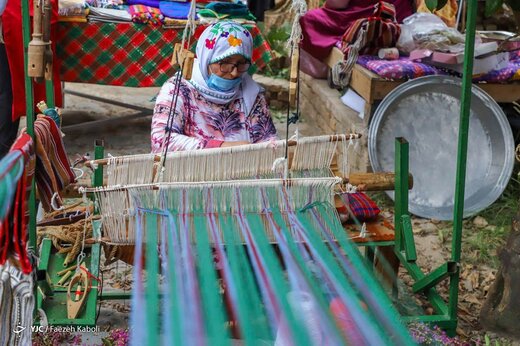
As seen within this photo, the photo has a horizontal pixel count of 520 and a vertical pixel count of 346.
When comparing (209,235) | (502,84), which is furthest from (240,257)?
(502,84)

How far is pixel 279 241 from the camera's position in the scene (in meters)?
2.40

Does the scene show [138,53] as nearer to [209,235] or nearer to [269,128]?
[269,128]

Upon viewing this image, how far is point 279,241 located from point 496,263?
2.01 meters

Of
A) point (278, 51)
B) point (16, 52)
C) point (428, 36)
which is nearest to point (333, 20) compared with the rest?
point (428, 36)

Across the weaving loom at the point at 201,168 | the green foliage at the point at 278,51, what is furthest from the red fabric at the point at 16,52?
the green foliage at the point at 278,51

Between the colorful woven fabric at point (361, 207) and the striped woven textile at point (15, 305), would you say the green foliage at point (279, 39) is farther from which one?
the striped woven textile at point (15, 305)

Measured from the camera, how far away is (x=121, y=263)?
12.7ft

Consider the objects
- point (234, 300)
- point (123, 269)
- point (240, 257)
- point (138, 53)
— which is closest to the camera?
point (234, 300)

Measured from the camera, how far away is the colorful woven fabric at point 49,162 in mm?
2311

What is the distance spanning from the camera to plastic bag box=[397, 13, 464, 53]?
4.77 metres

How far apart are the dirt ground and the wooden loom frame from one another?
46cm

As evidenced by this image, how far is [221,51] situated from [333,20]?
8.75 feet

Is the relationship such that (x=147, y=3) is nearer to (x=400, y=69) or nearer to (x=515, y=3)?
(x=400, y=69)

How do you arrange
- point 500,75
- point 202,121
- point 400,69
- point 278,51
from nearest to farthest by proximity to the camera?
point 202,121, point 400,69, point 500,75, point 278,51
